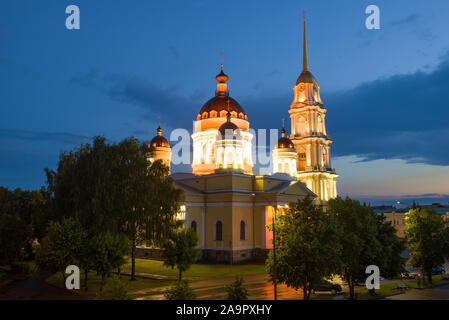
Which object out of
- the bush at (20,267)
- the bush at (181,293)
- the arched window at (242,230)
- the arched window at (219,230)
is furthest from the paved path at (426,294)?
the bush at (20,267)

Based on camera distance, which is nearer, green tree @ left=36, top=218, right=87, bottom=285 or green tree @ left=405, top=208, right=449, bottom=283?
green tree @ left=36, top=218, right=87, bottom=285

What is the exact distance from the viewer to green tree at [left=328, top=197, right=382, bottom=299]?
2183 centimetres

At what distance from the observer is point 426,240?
31703 mm

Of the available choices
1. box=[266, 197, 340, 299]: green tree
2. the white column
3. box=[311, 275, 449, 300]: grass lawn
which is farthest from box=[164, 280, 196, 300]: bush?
the white column

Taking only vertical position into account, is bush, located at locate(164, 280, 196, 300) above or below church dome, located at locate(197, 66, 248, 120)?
below

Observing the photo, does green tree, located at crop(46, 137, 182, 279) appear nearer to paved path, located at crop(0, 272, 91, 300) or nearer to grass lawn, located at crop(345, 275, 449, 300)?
paved path, located at crop(0, 272, 91, 300)

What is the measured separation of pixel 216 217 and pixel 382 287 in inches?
771

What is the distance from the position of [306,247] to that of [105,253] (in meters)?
12.3

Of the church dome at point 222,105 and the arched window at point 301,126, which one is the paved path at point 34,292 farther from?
the arched window at point 301,126

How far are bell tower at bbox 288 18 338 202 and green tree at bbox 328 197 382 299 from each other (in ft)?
112

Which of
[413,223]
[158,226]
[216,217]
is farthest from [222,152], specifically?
[413,223]

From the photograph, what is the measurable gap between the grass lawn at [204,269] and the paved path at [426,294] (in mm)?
12927

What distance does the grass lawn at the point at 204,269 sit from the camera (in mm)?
33406

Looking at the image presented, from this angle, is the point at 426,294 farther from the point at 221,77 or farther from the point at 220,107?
the point at 221,77
